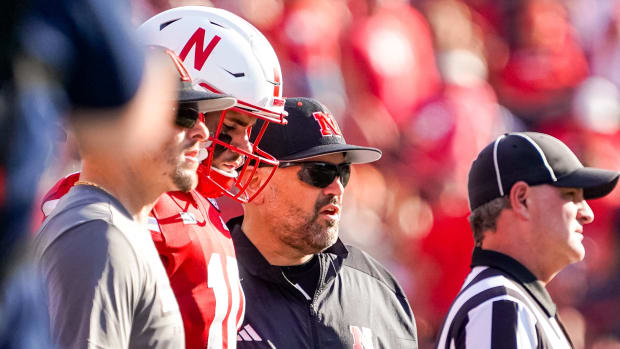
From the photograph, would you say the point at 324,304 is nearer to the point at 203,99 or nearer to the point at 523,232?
the point at 523,232

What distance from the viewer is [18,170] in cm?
90

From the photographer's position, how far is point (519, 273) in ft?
8.92

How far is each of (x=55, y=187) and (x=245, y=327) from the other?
2.15 feet

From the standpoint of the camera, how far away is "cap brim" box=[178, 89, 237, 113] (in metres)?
2.04

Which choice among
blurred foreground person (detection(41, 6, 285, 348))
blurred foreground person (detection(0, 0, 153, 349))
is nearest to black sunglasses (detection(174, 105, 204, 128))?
blurred foreground person (detection(41, 6, 285, 348))

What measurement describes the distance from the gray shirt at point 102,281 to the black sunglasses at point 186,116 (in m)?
0.28

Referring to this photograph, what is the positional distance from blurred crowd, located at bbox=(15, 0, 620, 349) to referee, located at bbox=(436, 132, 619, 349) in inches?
73.8

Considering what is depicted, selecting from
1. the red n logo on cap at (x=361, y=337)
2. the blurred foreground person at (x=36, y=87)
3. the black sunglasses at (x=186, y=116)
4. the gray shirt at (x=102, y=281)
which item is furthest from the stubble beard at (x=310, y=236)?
the blurred foreground person at (x=36, y=87)

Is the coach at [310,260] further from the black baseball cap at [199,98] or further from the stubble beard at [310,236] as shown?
the black baseball cap at [199,98]

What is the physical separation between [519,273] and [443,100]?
3.40 meters

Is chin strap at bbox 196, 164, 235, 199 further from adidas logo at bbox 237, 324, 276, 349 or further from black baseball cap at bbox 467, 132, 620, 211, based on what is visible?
black baseball cap at bbox 467, 132, 620, 211

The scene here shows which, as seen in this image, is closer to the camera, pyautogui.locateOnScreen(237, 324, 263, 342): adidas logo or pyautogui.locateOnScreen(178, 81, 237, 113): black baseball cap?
pyautogui.locateOnScreen(178, 81, 237, 113): black baseball cap

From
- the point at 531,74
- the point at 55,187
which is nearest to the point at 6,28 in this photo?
the point at 55,187

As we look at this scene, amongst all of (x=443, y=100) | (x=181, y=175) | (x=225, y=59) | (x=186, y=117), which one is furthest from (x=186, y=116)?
(x=443, y=100)
